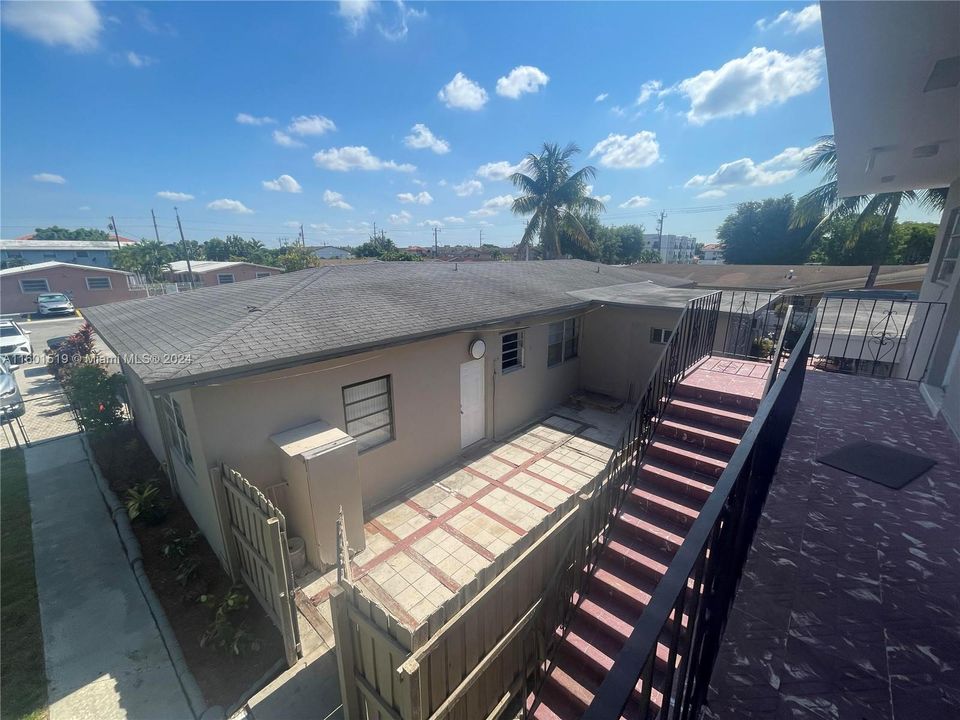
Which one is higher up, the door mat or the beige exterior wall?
the door mat

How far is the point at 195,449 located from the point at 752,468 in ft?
20.1

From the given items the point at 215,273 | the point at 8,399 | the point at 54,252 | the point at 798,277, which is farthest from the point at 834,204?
the point at 54,252

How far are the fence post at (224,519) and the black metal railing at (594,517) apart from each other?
161 inches

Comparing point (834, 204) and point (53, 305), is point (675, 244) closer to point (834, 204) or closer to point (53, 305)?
point (834, 204)

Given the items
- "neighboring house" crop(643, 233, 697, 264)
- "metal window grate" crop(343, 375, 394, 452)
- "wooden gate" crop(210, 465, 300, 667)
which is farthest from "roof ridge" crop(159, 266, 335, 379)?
"neighboring house" crop(643, 233, 697, 264)

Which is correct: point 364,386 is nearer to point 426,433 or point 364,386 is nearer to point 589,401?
point 426,433

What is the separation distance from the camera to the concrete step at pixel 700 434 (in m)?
5.12

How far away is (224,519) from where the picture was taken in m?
5.25

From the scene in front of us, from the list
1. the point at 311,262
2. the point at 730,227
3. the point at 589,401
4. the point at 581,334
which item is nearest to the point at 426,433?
the point at 589,401

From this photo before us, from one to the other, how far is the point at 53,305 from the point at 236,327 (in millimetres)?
35299

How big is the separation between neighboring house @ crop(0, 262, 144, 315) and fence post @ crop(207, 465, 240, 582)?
32.8 meters

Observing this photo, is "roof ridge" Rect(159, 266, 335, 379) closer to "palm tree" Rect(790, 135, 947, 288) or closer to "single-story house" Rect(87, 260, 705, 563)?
"single-story house" Rect(87, 260, 705, 563)

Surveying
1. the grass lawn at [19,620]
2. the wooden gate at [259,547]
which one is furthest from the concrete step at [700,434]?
the grass lawn at [19,620]

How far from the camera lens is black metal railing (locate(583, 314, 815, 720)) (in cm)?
87
